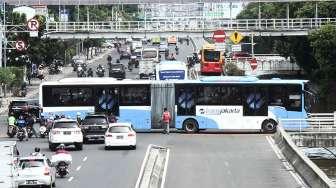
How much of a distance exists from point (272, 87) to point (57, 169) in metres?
22.9

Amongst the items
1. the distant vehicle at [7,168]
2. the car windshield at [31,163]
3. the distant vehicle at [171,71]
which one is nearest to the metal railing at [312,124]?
the distant vehicle at [171,71]

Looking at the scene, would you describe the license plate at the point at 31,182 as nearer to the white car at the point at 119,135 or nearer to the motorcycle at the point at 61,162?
the motorcycle at the point at 61,162

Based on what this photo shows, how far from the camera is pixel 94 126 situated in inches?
1946

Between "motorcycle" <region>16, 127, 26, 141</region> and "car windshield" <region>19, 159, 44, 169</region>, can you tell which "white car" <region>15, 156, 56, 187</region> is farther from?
"motorcycle" <region>16, 127, 26, 141</region>

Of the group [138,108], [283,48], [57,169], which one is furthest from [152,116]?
[283,48]

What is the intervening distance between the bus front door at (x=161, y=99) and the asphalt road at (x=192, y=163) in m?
1.60

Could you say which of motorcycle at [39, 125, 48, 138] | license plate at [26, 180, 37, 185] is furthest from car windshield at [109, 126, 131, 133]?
license plate at [26, 180, 37, 185]

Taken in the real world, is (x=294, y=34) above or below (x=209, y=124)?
above

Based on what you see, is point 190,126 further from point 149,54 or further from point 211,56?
point 149,54

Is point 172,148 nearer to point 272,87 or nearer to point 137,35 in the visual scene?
point 272,87

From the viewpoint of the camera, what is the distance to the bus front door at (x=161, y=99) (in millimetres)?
55969

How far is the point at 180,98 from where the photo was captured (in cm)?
5591

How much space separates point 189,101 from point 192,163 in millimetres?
14590

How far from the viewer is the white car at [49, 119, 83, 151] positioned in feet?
147
